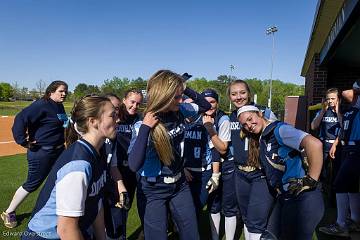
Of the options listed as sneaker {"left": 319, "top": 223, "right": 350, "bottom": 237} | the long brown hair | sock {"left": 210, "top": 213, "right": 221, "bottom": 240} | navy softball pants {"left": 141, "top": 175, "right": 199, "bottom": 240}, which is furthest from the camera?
sneaker {"left": 319, "top": 223, "right": 350, "bottom": 237}

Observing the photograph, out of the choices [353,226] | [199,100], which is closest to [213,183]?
[199,100]

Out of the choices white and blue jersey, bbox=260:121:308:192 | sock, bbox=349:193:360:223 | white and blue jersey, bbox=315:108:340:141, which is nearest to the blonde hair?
white and blue jersey, bbox=260:121:308:192

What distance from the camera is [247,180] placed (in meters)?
3.81

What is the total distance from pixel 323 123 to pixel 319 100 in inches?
80.5

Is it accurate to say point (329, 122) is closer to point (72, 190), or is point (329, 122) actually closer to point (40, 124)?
point (40, 124)

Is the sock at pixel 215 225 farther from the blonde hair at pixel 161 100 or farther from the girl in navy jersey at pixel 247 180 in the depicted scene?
the blonde hair at pixel 161 100

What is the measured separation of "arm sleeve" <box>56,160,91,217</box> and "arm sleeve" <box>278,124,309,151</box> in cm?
163

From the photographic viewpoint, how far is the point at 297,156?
3.00 m

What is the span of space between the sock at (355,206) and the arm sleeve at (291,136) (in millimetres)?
2722

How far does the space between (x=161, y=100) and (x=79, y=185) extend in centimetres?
109

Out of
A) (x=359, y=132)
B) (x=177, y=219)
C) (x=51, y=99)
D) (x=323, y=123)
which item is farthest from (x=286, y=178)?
(x=323, y=123)

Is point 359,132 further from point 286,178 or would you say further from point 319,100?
point 319,100

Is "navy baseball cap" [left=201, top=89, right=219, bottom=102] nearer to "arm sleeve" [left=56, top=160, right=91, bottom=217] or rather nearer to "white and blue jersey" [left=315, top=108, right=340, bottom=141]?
"arm sleeve" [left=56, top=160, right=91, bottom=217]

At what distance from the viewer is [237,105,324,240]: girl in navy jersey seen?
2855 mm
